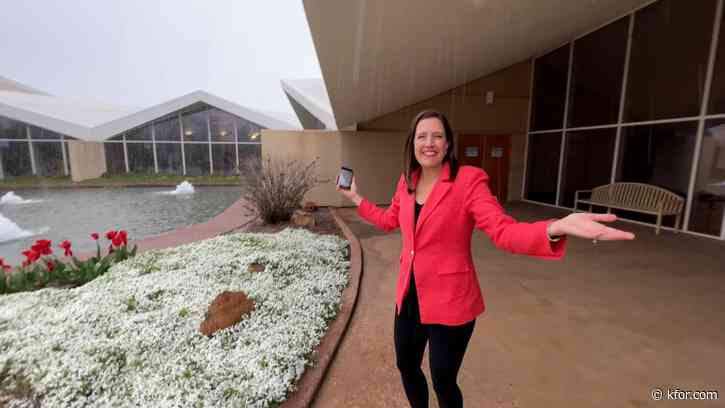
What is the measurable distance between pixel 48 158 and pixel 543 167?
20403 mm

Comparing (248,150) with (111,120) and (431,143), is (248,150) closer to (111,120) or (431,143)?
(111,120)

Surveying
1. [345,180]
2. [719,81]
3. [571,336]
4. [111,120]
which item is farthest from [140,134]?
[719,81]

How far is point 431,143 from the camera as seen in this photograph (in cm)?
137

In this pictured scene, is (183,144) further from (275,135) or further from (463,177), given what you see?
(463,177)

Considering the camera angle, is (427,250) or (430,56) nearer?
(427,250)

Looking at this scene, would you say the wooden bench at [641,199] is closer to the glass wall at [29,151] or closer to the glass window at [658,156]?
the glass window at [658,156]

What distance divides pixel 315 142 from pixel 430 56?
4689mm

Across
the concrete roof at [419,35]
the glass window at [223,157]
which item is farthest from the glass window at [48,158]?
the concrete roof at [419,35]

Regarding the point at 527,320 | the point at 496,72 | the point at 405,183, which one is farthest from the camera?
the point at 496,72

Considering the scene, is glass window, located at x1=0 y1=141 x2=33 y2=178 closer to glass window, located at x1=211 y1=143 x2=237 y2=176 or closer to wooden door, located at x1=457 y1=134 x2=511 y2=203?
glass window, located at x1=211 y1=143 x2=237 y2=176

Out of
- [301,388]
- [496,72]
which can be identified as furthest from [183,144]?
[301,388]

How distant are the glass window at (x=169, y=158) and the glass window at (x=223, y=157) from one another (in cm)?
160

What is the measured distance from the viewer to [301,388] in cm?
201

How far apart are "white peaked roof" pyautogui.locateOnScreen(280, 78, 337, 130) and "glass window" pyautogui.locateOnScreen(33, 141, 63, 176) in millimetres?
10806
